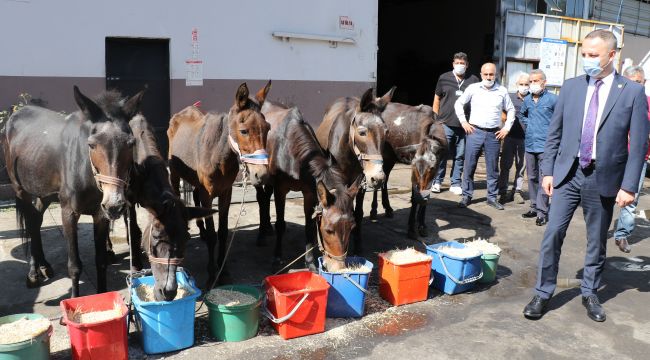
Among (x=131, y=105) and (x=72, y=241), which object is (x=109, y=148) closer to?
(x=131, y=105)

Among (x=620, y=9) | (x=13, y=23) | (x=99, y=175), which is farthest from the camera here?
(x=620, y=9)

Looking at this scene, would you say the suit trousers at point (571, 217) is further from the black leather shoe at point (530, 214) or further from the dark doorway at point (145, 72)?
the dark doorway at point (145, 72)

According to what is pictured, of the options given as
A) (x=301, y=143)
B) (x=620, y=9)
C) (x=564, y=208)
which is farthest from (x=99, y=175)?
(x=620, y=9)

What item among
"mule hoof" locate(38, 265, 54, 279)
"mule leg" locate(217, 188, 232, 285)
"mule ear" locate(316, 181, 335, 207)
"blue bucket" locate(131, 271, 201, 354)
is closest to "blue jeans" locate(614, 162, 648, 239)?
"mule ear" locate(316, 181, 335, 207)

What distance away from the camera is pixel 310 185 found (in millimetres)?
4262

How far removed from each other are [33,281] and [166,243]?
5.99 ft

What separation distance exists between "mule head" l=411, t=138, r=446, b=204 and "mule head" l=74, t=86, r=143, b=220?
315cm

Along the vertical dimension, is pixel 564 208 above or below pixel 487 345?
above

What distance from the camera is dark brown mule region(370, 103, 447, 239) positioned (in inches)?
215

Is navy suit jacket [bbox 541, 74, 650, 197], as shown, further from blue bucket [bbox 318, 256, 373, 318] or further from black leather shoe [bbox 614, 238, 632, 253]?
black leather shoe [bbox 614, 238, 632, 253]

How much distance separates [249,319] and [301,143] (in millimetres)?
1597

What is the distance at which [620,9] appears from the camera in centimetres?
1463

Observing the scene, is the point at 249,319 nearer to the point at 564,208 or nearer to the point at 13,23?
the point at 564,208

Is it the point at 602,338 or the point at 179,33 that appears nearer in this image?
the point at 602,338
